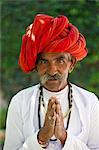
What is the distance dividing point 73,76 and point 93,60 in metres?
0.36

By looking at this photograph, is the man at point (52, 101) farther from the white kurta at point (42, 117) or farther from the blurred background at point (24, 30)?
the blurred background at point (24, 30)

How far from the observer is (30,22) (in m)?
7.31

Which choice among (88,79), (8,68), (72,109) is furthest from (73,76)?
(72,109)

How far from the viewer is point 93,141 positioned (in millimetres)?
3447

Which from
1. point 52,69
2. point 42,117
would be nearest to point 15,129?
point 42,117

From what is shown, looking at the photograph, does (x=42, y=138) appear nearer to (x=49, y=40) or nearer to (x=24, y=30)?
(x=49, y=40)

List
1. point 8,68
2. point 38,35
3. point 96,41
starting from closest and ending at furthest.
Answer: point 38,35
point 96,41
point 8,68

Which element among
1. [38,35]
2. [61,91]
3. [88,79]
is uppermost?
[38,35]

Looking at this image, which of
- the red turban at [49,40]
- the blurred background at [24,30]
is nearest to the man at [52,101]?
the red turban at [49,40]

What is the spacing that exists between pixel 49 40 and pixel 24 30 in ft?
13.6

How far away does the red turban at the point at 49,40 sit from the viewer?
327cm

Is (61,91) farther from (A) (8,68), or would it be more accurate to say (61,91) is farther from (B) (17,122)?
(A) (8,68)

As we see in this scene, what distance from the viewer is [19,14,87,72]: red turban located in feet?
10.7

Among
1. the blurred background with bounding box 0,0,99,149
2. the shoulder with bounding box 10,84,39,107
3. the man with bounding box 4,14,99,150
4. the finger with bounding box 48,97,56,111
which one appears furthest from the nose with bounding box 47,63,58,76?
the blurred background with bounding box 0,0,99,149
